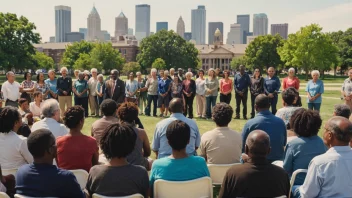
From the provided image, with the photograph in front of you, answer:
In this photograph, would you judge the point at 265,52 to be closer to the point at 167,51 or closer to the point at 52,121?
the point at 167,51

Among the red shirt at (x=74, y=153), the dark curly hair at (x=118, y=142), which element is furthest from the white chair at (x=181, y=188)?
the red shirt at (x=74, y=153)

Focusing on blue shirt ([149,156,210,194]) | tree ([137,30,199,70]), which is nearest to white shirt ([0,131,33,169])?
blue shirt ([149,156,210,194])

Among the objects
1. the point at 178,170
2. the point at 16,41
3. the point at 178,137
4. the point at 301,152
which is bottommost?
the point at 178,170

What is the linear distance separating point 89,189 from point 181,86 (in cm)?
1104

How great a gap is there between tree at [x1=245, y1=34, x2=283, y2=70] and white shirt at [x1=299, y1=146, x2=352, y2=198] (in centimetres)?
9657

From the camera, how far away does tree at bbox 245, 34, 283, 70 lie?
9819 cm

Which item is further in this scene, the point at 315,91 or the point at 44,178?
the point at 315,91

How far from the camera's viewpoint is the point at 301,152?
4871mm

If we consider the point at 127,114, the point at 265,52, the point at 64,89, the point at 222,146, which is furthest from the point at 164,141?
the point at 265,52

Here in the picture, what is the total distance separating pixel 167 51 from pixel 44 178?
105 metres

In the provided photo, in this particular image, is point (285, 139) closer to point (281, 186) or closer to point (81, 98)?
point (281, 186)

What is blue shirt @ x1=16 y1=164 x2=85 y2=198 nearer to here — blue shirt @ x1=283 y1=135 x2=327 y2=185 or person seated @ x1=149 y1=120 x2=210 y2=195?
person seated @ x1=149 y1=120 x2=210 y2=195

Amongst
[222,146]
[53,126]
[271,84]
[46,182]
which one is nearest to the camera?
[46,182]

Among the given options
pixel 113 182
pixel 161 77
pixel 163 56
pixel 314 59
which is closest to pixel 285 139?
pixel 113 182
